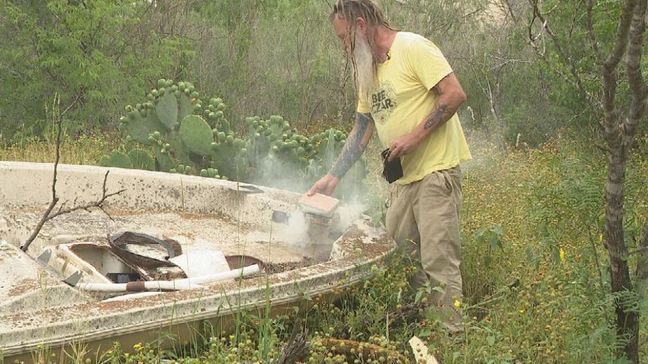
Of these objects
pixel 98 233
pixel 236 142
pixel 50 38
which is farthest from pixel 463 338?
pixel 50 38

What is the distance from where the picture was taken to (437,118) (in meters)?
4.64

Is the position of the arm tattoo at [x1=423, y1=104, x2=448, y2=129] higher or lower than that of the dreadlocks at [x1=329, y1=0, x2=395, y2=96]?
lower

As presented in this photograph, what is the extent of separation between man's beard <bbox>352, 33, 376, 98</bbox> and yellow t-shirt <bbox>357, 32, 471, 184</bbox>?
1.8 inches

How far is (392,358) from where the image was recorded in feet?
13.0

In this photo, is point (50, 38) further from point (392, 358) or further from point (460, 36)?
point (392, 358)

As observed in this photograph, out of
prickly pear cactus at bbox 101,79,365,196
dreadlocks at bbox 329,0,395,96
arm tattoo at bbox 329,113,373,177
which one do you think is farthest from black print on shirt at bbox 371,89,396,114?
prickly pear cactus at bbox 101,79,365,196

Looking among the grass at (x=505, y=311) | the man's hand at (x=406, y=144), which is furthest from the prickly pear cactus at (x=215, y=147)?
the man's hand at (x=406, y=144)

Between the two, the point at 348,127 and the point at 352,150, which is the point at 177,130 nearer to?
the point at 352,150

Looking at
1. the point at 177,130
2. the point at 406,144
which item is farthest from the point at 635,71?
the point at 177,130

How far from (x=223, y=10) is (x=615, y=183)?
36.5 ft

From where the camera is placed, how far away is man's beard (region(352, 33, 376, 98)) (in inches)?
191

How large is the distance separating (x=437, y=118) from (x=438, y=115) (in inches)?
0.6

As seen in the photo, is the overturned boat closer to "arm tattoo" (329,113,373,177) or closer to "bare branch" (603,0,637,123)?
"arm tattoo" (329,113,373,177)

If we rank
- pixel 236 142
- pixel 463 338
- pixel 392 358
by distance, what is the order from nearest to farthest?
1. pixel 392 358
2. pixel 463 338
3. pixel 236 142
